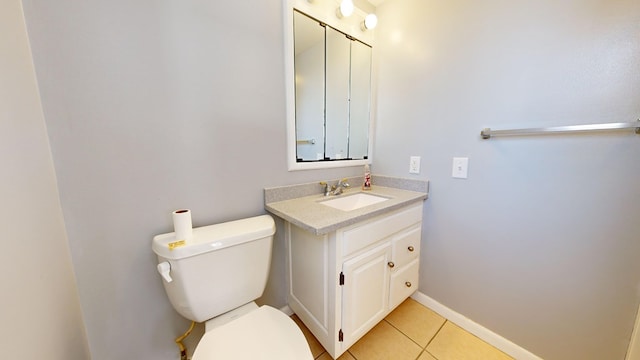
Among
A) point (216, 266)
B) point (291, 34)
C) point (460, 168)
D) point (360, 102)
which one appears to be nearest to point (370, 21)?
point (360, 102)

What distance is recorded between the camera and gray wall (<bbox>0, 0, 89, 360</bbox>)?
54 centimetres

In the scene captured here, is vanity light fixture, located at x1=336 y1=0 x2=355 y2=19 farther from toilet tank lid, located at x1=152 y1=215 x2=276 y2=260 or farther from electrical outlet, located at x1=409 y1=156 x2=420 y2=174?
toilet tank lid, located at x1=152 y1=215 x2=276 y2=260

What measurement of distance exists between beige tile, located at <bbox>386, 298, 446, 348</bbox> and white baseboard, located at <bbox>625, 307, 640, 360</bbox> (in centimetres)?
75

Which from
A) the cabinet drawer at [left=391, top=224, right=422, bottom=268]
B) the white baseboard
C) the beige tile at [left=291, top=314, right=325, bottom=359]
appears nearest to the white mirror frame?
the cabinet drawer at [left=391, top=224, right=422, bottom=268]

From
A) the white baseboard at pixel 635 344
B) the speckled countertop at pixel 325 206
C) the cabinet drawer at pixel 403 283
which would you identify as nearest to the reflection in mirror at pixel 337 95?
the speckled countertop at pixel 325 206

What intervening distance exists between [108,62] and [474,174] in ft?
6.14

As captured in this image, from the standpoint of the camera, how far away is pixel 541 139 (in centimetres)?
104

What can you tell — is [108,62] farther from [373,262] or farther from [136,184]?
[373,262]

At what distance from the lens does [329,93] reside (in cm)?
156

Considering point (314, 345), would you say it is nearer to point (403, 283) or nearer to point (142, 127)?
point (403, 283)

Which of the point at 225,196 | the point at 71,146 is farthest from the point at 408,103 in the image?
the point at 71,146

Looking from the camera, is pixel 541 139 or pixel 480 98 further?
pixel 480 98

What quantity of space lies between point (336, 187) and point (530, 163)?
3.53ft

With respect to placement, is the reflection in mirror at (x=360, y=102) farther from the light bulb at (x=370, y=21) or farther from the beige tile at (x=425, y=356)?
the beige tile at (x=425, y=356)
